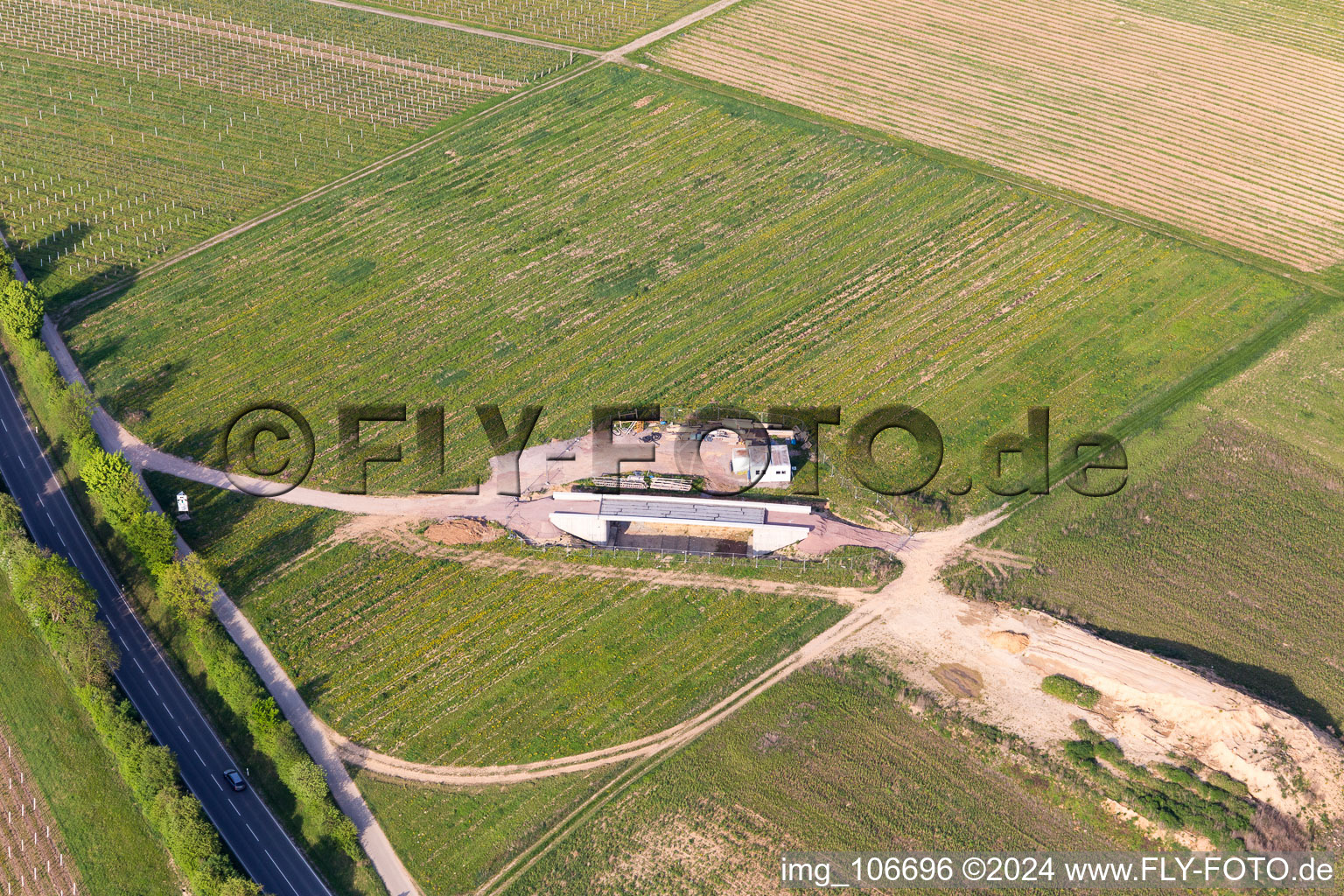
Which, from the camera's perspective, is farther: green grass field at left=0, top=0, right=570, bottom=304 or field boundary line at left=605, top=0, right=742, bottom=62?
field boundary line at left=605, top=0, right=742, bottom=62

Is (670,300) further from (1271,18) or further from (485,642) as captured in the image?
(1271,18)

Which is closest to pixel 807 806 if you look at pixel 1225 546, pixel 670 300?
pixel 1225 546

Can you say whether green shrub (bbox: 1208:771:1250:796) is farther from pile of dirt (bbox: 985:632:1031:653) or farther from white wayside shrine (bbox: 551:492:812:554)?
white wayside shrine (bbox: 551:492:812:554)

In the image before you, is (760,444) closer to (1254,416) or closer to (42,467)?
(1254,416)

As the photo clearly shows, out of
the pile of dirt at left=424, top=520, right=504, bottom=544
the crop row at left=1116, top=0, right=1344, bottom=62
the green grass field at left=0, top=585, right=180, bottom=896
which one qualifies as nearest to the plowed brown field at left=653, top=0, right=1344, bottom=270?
the crop row at left=1116, top=0, right=1344, bottom=62

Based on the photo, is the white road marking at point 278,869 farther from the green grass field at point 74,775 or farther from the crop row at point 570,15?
the crop row at point 570,15

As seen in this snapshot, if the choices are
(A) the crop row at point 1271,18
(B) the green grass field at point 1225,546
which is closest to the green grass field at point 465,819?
(B) the green grass field at point 1225,546
